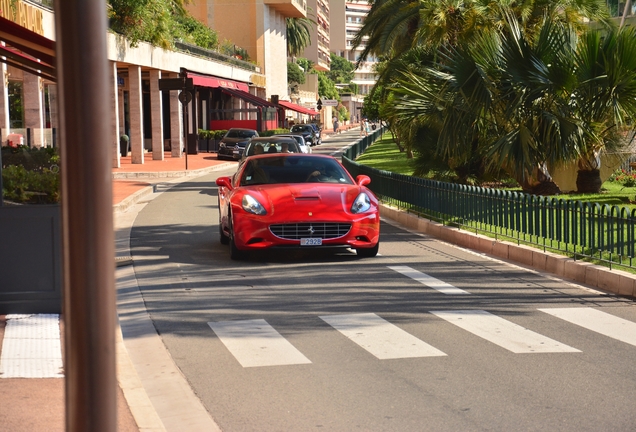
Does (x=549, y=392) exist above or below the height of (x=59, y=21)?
below

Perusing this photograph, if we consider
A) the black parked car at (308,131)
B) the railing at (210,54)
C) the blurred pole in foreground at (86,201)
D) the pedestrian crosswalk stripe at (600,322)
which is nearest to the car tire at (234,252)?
the pedestrian crosswalk stripe at (600,322)

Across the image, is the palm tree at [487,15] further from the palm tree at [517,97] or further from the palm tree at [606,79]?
the palm tree at [606,79]

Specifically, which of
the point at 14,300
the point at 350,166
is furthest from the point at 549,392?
the point at 350,166

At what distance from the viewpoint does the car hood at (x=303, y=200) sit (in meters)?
13.2

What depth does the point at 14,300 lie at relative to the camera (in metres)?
9.19

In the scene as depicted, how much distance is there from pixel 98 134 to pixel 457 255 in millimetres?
11600

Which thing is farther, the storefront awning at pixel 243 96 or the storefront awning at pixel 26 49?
the storefront awning at pixel 243 96

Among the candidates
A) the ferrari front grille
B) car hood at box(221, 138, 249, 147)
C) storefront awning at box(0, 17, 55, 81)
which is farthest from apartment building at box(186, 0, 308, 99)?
storefront awning at box(0, 17, 55, 81)

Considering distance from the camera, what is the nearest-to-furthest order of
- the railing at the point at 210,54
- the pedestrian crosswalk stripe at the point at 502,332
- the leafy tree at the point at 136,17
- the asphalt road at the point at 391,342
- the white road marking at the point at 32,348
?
1. the asphalt road at the point at 391,342
2. the white road marking at the point at 32,348
3. the pedestrian crosswalk stripe at the point at 502,332
4. the leafy tree at the point at 136,17
5. the railing at the point at 210,54

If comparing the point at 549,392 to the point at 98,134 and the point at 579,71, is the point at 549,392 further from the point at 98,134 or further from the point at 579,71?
the point at 579,71

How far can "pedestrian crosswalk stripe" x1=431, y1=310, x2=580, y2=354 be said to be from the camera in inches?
316

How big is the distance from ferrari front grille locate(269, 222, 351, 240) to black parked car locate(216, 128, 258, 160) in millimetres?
34501

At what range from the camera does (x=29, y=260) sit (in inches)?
362

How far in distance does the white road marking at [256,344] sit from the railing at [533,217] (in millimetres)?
4606
